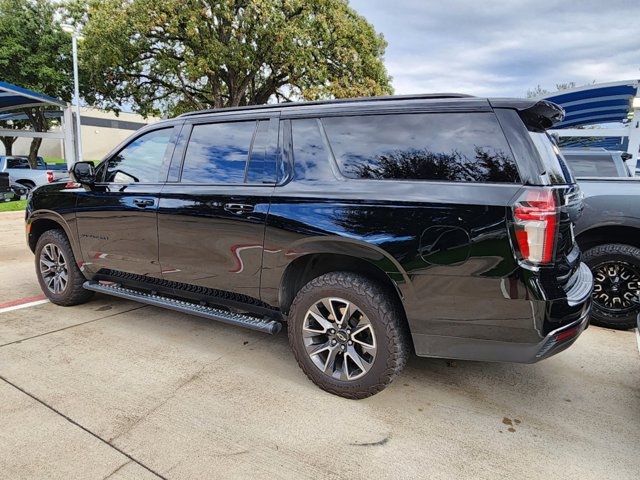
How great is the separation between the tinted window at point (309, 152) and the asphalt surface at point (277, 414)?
149 centimetres

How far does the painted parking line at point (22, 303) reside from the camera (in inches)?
182

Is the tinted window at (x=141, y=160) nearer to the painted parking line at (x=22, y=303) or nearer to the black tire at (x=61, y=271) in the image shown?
the black tire at (x=61, y=271)

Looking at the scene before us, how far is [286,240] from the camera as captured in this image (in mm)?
2971

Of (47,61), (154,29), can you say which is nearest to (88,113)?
(47,61)

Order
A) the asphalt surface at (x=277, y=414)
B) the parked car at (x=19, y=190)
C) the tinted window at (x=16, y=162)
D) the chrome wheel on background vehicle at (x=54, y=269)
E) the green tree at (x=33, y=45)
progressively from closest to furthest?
the asphalt surface at (x=277, y=414) < the chrome wheel on background vehicle at (x=54, y=269) < the parked car at (x=19, y=190) < the tinted window at (x=16, y=162) < the green tree at (x=33, y=45)

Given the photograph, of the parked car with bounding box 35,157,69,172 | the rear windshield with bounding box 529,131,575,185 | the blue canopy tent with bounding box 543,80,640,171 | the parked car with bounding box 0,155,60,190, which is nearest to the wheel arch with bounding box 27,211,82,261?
the rear windshield with bounding box 529,131,575,185

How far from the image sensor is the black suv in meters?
2.39

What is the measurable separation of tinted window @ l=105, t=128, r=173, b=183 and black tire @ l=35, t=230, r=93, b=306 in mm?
957

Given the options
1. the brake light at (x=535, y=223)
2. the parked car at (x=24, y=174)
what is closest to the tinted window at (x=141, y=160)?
the brake light at (x=535, y=223)

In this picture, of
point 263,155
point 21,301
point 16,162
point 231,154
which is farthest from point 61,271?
point 16,162

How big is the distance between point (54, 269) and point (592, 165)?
6.34 m

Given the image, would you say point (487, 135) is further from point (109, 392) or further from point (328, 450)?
point (109, 392)

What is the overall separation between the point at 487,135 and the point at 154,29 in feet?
55.3

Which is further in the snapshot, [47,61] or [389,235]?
[47,61]
